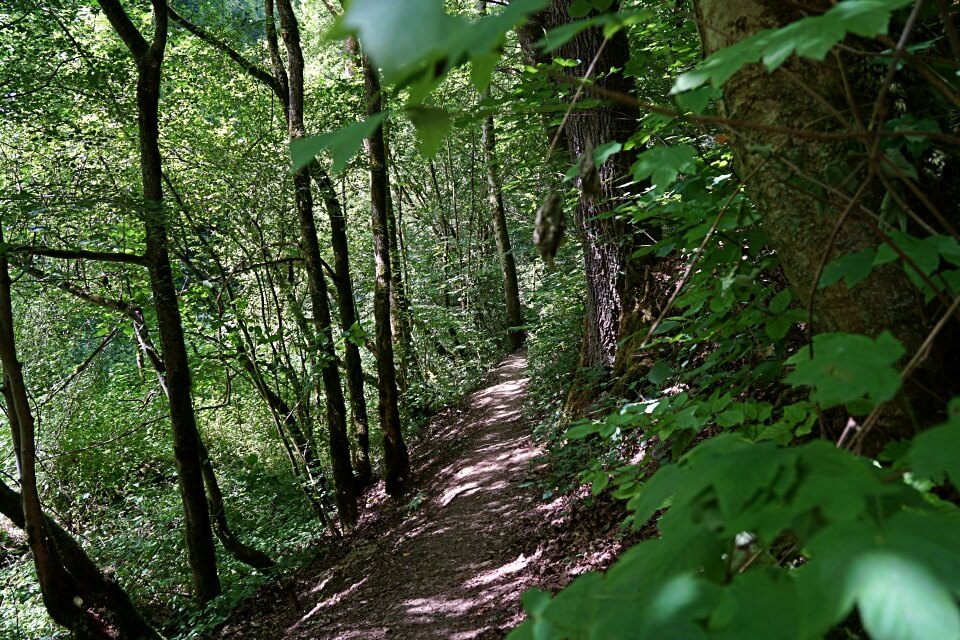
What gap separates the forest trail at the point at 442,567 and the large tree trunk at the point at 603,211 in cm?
206

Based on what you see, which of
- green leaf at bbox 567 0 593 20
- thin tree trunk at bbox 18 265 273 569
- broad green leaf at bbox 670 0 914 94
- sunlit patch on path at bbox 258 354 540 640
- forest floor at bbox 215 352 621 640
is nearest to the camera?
broad green leaf at bbox 670 0 914 94

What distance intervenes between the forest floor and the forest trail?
2cm

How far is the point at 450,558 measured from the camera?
254 inches

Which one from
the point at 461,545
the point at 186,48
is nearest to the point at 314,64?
the point at 186,48

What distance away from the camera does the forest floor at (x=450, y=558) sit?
491 cm

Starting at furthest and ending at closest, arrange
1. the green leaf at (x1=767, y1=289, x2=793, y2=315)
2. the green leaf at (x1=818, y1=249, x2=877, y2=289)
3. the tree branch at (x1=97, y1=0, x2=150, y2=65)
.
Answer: the tree branch at (x1=97, y1=0, x2=150, y2=65), the green leaf at (x1=767, y1=289, x2=793, y2=315), the green leaf at (x1=818, y1=249, x2=877, y2=289)

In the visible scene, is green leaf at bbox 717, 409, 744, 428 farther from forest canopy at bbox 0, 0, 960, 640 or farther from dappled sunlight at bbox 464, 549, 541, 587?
dappled sunlight at bbox 464, 549, 541, 587

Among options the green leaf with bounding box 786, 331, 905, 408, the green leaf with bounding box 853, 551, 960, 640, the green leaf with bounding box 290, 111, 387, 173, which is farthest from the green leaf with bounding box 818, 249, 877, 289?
the green leaf with bounding box 290, 111, 387, 173

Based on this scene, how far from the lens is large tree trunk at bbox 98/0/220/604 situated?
731 centimetres

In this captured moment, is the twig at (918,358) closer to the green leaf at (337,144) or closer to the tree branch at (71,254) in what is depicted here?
the green leaf at (337,144)

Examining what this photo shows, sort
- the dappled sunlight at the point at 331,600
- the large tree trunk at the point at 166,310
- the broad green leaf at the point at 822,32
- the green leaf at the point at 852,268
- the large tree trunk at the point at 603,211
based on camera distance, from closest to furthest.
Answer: the broad green leaf at the point at 822,32 → the green leaf at the point at 852,268 → the large tree trunk at the point at 603,211 → the dappled sunlight at the point at 331,600 → the large tree trunk at the point at 166,310

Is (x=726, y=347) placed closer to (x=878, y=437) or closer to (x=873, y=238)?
(x=878, y=437)

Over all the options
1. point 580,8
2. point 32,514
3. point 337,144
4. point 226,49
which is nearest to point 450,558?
point 32,514

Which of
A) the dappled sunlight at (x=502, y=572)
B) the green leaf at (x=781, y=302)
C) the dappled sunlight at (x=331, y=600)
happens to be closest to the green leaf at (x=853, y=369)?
the green leaf at (x=781, y=302)
